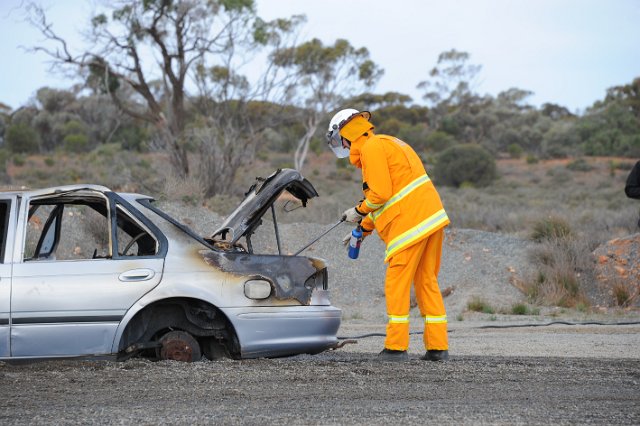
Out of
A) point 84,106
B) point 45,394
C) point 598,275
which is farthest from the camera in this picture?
point 84,106

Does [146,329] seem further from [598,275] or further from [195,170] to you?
[195,170]

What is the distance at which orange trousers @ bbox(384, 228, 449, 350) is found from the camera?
7336mm

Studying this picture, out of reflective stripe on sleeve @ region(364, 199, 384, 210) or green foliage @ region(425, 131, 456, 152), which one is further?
green foliage @ region(425, 131, 456, 152)

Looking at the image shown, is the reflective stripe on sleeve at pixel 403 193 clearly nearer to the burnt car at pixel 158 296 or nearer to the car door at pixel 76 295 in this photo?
the burnt car at pixel 158 296

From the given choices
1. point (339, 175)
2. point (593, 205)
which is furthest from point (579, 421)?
point (339, 175)

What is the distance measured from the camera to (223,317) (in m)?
6.86

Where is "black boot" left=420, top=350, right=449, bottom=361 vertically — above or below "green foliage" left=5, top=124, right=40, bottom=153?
below

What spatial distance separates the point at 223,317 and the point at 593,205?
2685cm

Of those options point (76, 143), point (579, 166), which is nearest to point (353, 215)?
point (579, 166)

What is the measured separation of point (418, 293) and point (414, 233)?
624mm

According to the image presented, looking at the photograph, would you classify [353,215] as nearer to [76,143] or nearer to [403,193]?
[403,193]

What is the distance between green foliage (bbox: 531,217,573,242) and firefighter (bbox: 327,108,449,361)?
10.9m

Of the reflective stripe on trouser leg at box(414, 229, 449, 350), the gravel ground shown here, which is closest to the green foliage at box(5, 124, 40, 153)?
the gravel ground

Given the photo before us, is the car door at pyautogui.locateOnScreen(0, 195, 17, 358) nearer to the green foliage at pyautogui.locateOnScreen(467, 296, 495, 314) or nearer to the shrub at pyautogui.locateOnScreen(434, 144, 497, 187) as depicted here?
the green foliage at pyautogui.locateOnScreen(467, 296, 495, 314)
